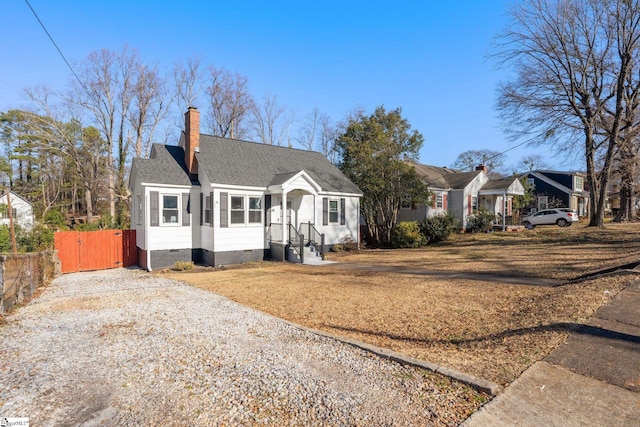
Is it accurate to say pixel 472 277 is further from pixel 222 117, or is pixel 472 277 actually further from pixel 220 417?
pixel 222 117

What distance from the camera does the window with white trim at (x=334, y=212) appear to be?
18812mm

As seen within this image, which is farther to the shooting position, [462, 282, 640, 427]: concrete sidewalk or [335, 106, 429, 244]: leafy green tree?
[335, 106, 429, 244]: leafy green tree

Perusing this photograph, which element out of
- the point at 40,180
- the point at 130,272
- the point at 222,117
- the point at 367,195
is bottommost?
the point at 130,272

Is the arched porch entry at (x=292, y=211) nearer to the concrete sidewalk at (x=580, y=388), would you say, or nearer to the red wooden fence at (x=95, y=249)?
the red wooden fence at (x=95, y=249)

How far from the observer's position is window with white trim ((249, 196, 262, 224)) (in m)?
15.9

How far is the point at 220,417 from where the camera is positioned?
10.8 ft

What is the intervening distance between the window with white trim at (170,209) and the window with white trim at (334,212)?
7.78 m

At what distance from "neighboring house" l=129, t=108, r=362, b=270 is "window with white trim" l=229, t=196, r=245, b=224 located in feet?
0.15

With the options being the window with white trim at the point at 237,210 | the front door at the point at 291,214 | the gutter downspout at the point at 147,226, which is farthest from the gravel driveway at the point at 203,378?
the front door at the point at 291,214

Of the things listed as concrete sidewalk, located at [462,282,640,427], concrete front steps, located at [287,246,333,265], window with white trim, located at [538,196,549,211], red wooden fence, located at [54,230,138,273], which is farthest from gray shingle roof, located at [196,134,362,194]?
window with white trim, located at [538,196,549,211]

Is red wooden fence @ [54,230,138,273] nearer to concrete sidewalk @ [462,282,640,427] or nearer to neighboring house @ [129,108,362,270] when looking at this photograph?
neighboring house @ [129,108,362,270]

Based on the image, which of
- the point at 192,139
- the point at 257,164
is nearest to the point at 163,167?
the point at 192,139

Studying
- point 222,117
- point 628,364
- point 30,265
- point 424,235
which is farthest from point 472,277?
point 222,117

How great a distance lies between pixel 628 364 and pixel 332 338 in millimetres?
3740
